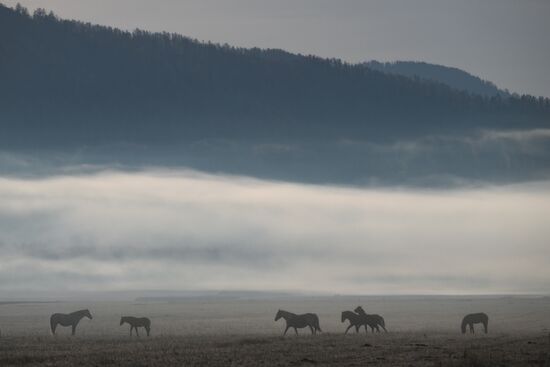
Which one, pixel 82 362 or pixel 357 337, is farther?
pixel 357 337

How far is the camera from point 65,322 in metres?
60.9

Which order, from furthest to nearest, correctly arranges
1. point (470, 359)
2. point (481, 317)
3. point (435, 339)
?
point (481, 317) < point (435, 339) < point (470, 359)

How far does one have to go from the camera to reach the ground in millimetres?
35625

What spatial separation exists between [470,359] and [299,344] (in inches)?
423

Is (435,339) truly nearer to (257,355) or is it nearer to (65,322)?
(257,355)

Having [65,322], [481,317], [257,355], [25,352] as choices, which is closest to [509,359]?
[257,355]

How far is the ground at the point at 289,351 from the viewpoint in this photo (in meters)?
35.6

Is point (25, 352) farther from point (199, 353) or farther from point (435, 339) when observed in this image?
point (435, 339)

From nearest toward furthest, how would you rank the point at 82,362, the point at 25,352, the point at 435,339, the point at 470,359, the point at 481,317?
the point at 470,359
the point at 82,362
the point at 25,352
the point at 435,339
the point at 481,317

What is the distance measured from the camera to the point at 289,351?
39.8 metres

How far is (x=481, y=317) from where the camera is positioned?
58094 millimetres

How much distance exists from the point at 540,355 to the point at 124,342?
20.0 metres

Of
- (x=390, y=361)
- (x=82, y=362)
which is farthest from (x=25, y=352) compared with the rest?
(x=390, y=361)

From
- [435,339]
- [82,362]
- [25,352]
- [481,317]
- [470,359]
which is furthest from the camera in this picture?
[481,317]
